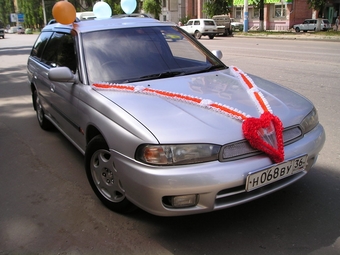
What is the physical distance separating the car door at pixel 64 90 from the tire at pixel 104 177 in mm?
569

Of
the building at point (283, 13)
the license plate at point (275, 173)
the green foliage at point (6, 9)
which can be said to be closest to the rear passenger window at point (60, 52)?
the license plate at point (275, 173)

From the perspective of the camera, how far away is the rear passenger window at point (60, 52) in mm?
4191

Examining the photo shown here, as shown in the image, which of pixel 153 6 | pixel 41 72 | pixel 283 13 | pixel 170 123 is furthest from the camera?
pixel 153 6

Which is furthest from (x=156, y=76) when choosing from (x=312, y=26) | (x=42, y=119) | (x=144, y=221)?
(x=312, y=26)

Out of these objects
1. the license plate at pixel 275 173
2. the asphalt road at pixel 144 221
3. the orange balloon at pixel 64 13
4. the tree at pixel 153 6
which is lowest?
the asphalt road at pixel 144 221

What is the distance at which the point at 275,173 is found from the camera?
2818mm

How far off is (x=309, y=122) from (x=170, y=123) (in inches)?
52.4

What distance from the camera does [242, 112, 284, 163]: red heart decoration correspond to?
272cm

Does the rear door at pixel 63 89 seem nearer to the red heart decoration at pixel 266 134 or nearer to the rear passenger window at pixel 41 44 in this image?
the rear passenger window at pixel 41 44

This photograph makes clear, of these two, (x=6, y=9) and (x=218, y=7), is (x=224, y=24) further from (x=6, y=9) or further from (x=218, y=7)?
(x=6, y=9)

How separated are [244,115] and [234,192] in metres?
0.61

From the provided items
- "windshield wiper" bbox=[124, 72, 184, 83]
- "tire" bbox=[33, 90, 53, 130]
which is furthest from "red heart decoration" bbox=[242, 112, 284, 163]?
"tire" bbox=[33, 90, 53, 130]

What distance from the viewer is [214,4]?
146 feet

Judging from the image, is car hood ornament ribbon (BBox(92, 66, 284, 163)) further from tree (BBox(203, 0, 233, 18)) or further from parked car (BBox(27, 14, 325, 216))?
tree (BBox(203, 0, 233, 18))
